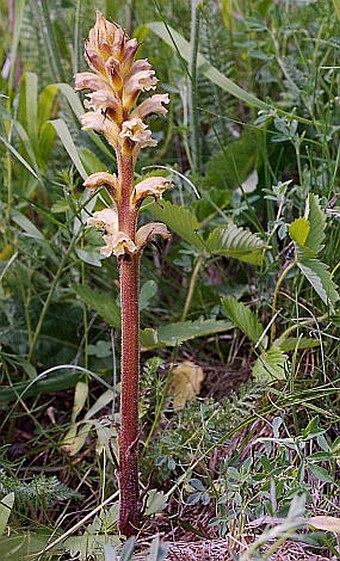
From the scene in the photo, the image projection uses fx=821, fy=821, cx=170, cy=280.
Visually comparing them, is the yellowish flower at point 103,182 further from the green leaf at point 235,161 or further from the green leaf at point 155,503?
the green leaf at point 235,161

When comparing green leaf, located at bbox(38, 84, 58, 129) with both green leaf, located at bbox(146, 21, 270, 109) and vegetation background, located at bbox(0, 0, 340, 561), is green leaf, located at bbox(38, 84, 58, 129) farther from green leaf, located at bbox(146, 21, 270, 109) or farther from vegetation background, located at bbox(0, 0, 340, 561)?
green leaf, located at bbox(146, 21, 270, 109)

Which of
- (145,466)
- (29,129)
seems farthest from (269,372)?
(29,129)

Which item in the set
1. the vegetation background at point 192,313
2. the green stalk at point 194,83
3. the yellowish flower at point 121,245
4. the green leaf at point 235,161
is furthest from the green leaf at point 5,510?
the green leaf at point 235,161

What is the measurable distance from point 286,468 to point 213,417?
0.23 m

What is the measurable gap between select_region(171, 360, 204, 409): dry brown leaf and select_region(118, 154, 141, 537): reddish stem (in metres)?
0.41

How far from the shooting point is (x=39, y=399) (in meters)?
1.69

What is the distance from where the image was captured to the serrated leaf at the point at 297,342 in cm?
133

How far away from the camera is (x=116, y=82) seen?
1.07m

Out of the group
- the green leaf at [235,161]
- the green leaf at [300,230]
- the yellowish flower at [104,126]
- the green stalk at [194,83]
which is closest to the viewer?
the yellowish flower at [104,126]

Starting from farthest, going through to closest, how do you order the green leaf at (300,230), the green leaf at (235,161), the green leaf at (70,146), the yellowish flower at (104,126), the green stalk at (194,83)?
1. the green leaf at (235,161)
2. the green stalk at (194,83)
3. the green leaf at (70,146)
4. the green leaf at (300,230)
5. the yellowish flower at (104,126)

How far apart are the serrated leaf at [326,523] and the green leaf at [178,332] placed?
526 millimetres

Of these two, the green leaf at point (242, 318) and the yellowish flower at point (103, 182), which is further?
the green leaf at point (242, 318)

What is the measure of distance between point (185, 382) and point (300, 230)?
1.44 ft

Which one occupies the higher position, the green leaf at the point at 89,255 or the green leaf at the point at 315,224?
the green leaf at the point at 315,224
